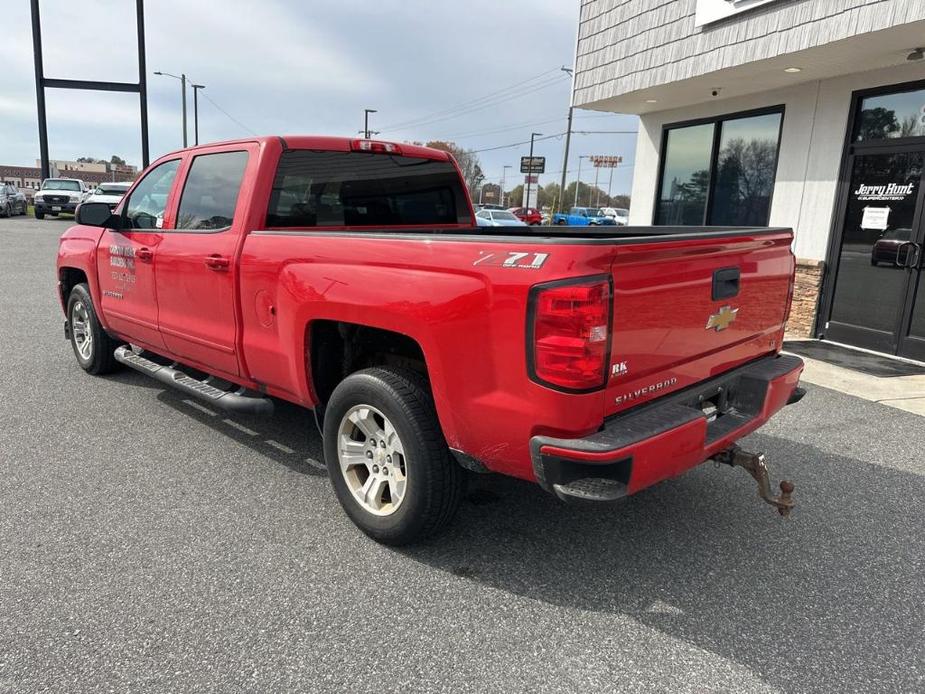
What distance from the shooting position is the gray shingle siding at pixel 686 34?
6.48 meters

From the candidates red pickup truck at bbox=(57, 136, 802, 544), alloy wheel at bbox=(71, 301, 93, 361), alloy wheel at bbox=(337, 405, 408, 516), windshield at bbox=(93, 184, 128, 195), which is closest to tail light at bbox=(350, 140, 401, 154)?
red pickup truck at bbox=(57, 136, 802, 544)

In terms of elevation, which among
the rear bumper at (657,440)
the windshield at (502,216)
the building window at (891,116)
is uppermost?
the building window at (891,116)

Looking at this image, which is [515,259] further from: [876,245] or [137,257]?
[876,245]

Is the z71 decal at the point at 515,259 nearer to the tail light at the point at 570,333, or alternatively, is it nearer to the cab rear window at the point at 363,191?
the tail light at the point at 570,333

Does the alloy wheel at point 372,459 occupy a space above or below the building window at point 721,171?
below

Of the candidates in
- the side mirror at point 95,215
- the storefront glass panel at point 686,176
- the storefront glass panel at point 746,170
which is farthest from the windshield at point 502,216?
the side mirror at point 95,215

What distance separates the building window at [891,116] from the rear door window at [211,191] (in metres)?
7.18

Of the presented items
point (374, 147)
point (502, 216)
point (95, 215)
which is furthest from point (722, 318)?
point (502, 216)

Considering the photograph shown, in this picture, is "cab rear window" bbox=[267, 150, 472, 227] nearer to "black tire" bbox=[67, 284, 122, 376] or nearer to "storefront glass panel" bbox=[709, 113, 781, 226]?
"black tire" bbox=[67, 284, 122, 376]

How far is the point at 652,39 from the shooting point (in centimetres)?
923

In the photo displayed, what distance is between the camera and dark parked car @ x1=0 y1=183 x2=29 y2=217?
94.6 ft

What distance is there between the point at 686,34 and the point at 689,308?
23.6 ft

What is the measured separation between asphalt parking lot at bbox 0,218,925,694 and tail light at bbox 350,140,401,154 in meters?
1.95

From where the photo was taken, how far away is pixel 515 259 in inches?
96.3
